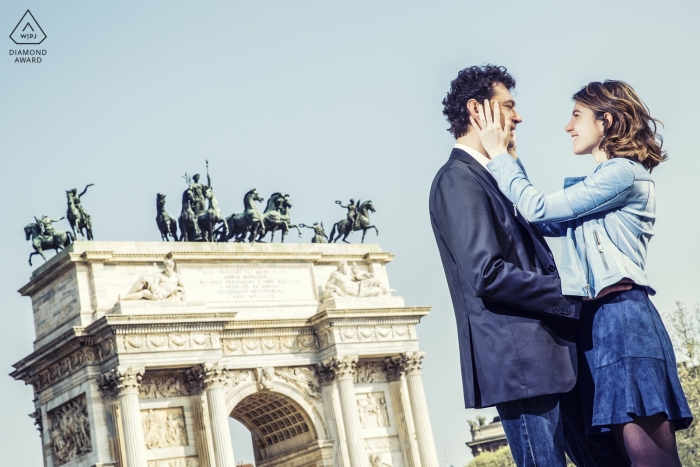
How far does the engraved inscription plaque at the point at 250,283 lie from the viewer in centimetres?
3328

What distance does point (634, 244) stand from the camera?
16.5 feet

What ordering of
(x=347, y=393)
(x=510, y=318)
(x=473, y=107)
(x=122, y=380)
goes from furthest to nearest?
1. (x=347, y=393)
2. (x=122, y=380)
3. (x=473, y=107)
4. (x=510, y=318)

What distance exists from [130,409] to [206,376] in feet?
8.14

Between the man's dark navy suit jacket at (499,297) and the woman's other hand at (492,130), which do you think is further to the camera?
the woman's other hand at (492,130)

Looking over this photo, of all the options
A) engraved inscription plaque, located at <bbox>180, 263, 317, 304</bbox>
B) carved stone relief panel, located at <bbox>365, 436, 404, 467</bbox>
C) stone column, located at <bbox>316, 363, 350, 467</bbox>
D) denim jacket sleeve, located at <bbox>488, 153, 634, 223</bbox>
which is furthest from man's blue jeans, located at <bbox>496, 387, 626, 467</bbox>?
carved stone relief panel, located at <bbox>365, 436, 404, 467</bbox>

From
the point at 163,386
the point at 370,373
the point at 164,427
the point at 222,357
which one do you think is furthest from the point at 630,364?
the point at 370,373

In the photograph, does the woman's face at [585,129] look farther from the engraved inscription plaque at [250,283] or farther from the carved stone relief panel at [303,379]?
the carved stone relief panel at [303,379]

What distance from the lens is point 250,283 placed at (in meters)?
34.2

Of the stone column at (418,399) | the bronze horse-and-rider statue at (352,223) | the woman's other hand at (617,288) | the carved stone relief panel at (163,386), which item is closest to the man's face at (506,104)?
the woman's other hand at (617,288)

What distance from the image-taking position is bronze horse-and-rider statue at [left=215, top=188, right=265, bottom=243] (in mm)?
35406

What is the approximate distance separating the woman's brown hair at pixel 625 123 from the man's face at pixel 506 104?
358mm

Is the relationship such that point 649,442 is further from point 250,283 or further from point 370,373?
point 370,373

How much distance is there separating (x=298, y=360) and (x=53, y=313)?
7.68m

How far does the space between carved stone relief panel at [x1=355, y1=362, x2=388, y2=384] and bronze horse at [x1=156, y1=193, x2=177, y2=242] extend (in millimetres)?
7314
